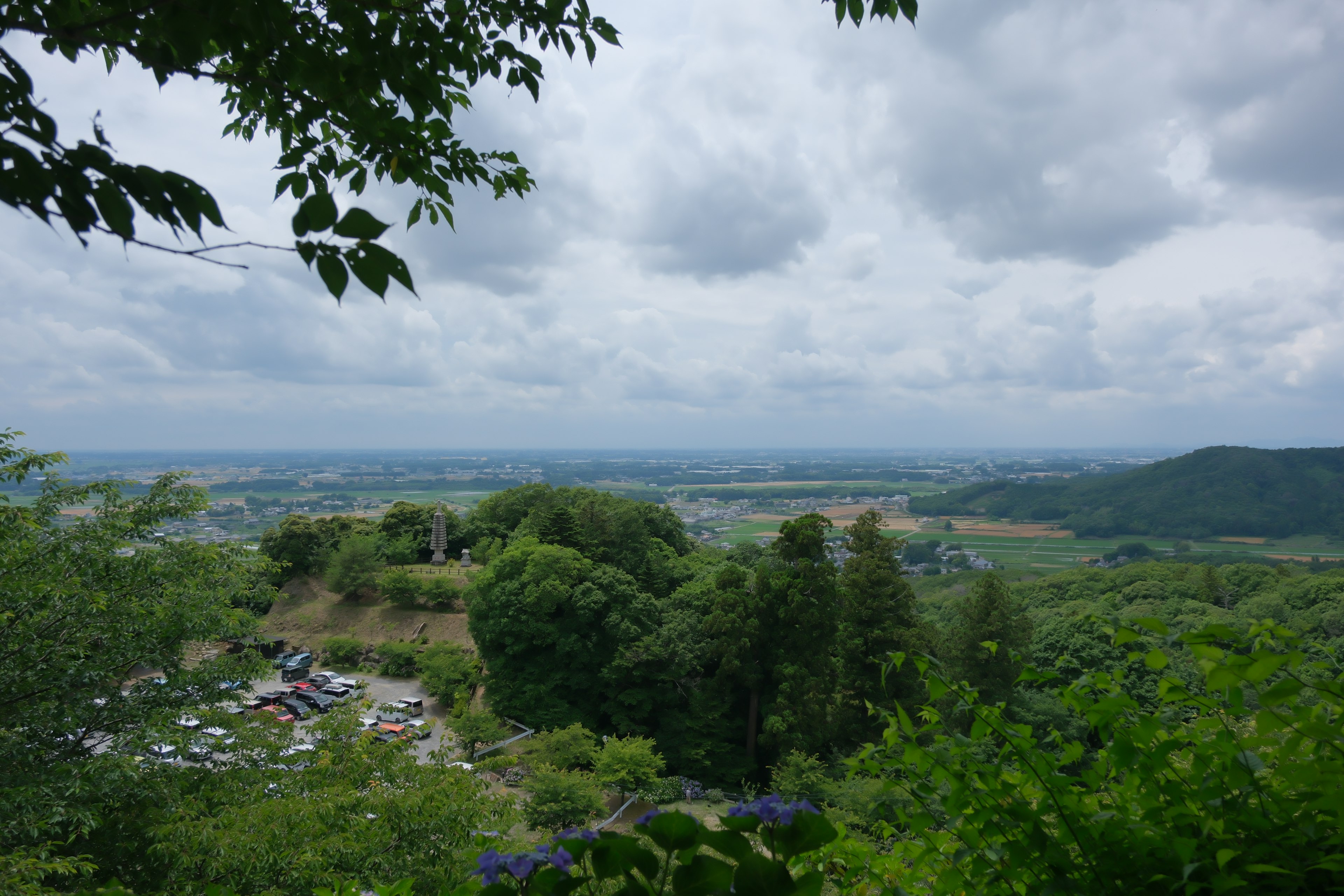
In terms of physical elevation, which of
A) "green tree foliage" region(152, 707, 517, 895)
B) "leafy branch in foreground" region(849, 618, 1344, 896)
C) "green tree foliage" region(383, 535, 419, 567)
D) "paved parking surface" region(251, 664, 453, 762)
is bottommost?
"paved parking surface" region(251, 664, 453, 762)

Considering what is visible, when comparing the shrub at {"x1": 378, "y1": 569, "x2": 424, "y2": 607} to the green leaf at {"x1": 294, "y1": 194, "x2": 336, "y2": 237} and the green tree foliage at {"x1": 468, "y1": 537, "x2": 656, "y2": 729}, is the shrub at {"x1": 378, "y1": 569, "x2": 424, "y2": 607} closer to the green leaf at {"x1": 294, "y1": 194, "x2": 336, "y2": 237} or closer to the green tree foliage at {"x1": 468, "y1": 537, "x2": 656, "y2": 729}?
the green tree foliage at {"x1": 468, "y1": 537, "x2": 656, "y2": 729}

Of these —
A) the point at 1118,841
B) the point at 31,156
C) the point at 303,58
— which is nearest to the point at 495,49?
the point at 303,58

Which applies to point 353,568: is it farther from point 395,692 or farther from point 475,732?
point 475,732

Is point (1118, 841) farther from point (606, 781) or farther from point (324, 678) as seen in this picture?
point (324, 678)

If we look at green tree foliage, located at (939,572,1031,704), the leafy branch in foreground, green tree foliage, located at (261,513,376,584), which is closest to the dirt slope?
green tree foliage, located at (261,513,376,584)

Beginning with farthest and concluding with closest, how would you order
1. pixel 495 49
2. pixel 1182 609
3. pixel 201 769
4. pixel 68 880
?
pixel 1182 609
pixel 201 769
pixel 68 880
pixel 495 49

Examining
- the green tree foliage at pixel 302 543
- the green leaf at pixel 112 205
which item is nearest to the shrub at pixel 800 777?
the green leaf at pixel 112 205

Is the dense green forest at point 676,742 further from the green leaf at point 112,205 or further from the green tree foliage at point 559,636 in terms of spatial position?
the green leaf at point 112,205

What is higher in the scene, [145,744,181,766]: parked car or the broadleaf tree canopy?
the broadleaf tree canopy
